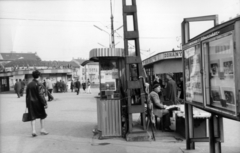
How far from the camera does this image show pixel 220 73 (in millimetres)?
3275

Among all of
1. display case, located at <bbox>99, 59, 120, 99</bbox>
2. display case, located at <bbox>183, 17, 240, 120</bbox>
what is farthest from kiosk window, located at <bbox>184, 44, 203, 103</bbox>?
display case, located at <bbox>99, 59, 120, 99</bbox>

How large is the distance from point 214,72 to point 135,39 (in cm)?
316

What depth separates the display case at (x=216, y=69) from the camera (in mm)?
2773

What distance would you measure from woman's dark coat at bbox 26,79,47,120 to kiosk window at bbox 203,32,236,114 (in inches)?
195

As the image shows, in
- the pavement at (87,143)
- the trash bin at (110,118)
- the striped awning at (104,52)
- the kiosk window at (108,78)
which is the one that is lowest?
the pavement at (87,143)

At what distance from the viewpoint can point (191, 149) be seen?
17.0 feet

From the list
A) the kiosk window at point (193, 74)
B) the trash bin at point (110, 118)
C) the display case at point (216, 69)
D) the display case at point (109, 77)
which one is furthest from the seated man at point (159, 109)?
the display case at point (216, 69)

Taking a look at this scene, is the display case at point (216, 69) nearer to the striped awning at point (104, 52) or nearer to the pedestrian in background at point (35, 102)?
the striped awning at point (104, 52)

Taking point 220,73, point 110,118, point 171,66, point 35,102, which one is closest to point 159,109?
point 110,118

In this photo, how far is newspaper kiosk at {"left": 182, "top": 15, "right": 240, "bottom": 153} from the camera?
9.20 ft

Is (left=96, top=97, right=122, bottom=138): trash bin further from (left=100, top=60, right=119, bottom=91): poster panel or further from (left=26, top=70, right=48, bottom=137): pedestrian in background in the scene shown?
(left=26, top=70, right=48, bottom=137): pedestrian in background

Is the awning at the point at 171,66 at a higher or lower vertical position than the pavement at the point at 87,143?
higher

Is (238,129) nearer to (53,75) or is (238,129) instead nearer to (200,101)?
(200,101)

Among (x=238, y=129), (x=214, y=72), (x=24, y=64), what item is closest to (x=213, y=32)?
(x=214, y=72)
